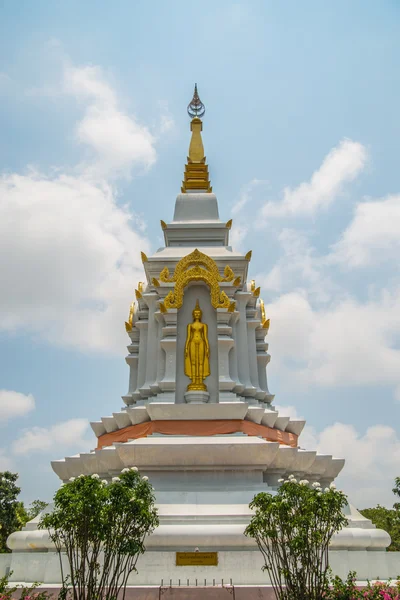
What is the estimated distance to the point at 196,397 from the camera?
630 inches

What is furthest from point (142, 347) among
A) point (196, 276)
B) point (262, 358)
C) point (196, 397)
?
point (262, 358)

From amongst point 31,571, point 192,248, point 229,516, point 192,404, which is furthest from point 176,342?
point 31,571

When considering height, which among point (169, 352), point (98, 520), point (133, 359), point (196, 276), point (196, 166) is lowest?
point (98, 520)

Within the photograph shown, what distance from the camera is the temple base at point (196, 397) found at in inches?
628

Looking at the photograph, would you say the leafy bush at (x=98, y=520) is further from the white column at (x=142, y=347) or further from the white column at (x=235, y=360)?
the white column at (x=142, y=347)

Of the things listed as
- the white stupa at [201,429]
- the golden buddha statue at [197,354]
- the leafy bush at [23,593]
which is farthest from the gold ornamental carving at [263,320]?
the leafy bush at [23,593]

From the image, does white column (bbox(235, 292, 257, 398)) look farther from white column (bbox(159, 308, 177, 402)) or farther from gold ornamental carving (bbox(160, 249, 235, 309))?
white column (bbox(159, 308, 177, 402))

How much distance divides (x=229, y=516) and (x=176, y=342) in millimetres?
6131

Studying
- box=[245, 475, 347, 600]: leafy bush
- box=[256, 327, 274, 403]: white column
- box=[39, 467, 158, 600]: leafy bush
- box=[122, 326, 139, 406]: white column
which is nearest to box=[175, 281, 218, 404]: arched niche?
box=[256, 327, 274, 403]: white column

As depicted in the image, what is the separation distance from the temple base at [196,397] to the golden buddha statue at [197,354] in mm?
169

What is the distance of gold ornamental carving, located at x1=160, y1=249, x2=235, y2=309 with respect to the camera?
17.4 metres

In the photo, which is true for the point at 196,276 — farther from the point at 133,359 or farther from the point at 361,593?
the point at 361,593

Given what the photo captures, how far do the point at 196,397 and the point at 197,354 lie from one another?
56.6 inches

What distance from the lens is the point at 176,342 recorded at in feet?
55.7
